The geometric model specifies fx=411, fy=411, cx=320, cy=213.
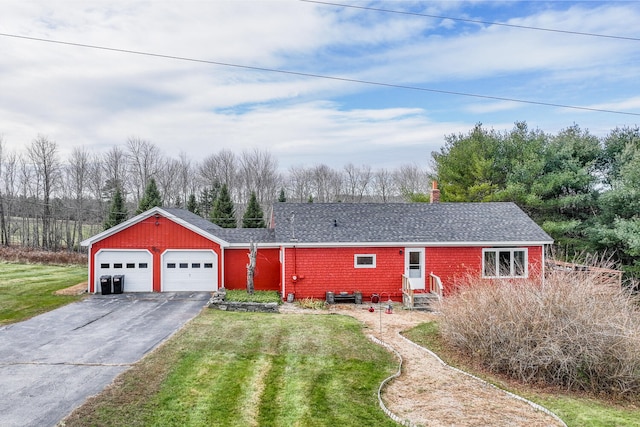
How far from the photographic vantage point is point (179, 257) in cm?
1820

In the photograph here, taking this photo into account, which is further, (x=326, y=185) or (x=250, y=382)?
(x=326, y=185)

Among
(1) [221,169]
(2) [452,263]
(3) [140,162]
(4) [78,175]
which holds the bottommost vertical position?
(2) [452,263]

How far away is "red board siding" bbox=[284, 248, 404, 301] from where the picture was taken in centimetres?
1722

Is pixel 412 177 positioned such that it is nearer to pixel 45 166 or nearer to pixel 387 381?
pixel 45 166

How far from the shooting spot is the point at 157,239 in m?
18.1

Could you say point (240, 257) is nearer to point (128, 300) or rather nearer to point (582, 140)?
point (128, 300)

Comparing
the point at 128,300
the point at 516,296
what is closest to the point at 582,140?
the point at 516,296

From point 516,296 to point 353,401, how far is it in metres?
4.62

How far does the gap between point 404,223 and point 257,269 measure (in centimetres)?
702

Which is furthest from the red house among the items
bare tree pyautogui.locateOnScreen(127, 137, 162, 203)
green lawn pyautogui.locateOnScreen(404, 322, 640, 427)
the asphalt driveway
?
bare tree pyautogui.locateOnScreen(127, 137, 162, 203)

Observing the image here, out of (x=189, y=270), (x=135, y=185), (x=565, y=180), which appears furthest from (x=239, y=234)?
(x=135, y=185)

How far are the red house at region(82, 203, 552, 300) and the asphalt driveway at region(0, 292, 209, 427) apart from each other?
199 centimetres

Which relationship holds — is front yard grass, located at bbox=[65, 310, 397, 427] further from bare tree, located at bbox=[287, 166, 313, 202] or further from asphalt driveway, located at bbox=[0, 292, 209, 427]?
bare tree, located at bbox=[287, 166, 313, 202]

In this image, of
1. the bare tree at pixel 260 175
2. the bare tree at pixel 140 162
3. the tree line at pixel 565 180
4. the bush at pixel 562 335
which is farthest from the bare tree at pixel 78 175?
the bush at pixel 562 335
